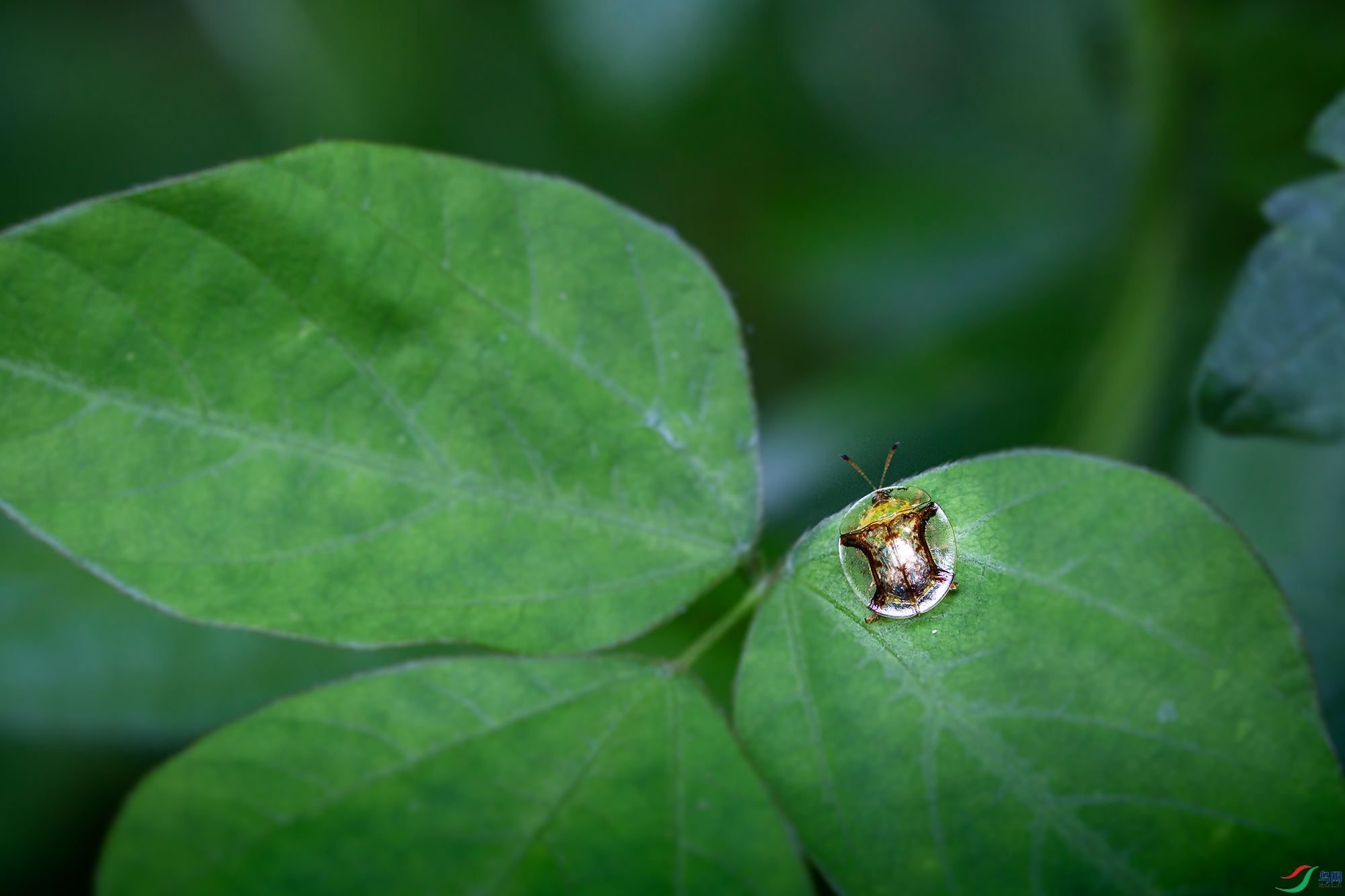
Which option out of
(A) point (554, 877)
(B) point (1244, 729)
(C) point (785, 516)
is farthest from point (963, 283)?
(A) point (554, 877)

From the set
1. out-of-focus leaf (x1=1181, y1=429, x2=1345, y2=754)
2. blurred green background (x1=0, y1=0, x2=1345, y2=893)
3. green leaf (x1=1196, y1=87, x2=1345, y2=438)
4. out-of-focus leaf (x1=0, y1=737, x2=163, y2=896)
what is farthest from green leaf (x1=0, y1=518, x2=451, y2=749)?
out-of-focus leaf (x1=1181, y1=429, x2=1345, y2=754)

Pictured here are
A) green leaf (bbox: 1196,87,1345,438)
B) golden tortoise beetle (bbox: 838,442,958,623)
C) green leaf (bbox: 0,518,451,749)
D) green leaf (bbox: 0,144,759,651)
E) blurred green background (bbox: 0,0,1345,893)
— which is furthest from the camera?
blurred green background (bbox: 0,0,1345,893)

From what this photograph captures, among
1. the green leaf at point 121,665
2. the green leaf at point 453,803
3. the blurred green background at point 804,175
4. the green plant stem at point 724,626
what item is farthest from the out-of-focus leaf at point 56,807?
the green plant stem at point 724,626

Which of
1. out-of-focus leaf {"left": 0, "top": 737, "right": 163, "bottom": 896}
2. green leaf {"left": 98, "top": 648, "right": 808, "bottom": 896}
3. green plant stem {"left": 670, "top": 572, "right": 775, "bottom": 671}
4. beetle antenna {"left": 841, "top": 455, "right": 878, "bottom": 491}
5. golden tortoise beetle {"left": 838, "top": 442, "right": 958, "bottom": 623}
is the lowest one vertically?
out-of-focus leaf {"left": 0, "top": 737, "right": 163, "bottom": 896}

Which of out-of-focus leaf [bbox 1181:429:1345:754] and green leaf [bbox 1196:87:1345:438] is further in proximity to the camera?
out-of-focus leaf [bbox 1181:429:1345:754]

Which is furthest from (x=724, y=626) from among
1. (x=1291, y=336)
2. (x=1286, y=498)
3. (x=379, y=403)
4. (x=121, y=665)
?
(x=1286, y=498)

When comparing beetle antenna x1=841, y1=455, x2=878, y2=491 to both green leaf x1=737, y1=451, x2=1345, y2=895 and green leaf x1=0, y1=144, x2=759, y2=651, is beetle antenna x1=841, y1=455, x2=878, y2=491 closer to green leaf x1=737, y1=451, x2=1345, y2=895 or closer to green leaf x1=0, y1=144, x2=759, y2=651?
green leaf x1=737, y1=451, x2=1345, y2=895
